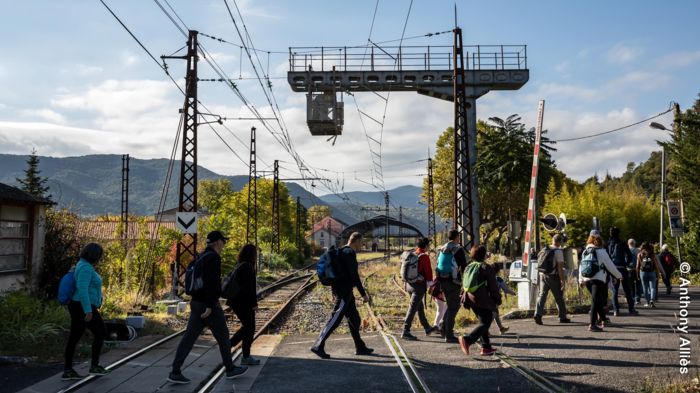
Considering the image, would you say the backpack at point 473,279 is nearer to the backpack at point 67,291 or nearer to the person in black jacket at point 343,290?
the person in black jacket at point 343,290

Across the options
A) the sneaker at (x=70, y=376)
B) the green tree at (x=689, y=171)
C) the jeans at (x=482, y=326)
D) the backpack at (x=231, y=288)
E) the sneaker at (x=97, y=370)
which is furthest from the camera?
the green tree at (x=689, y=171)

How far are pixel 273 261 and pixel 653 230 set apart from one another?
28.0 metres

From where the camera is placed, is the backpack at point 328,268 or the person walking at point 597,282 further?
the person walking at point 597,282

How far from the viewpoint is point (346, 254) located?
29.2 feet

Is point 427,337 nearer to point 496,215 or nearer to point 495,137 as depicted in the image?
point 495,137

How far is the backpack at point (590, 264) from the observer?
417 inches

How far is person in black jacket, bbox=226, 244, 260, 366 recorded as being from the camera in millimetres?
8164

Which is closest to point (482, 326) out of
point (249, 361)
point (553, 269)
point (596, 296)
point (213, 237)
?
point (596, 296)

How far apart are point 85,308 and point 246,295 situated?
80.0 inches

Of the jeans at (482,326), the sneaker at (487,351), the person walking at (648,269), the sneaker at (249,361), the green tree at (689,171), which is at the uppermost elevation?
the green tree at (689,171)

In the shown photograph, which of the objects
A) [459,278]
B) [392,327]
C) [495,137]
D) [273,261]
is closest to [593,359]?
[459,278]

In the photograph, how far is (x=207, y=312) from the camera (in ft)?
24.0

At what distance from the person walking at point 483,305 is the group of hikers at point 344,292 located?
0.01m

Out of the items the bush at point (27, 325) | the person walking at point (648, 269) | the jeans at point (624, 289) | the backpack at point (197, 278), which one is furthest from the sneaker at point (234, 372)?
the person walking at point (648, 269)
